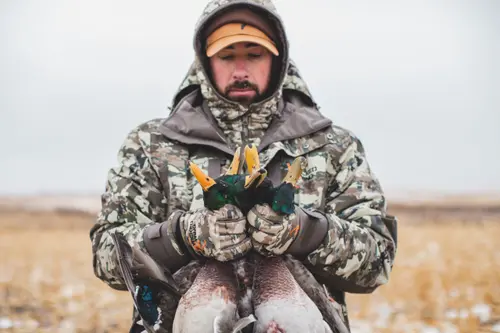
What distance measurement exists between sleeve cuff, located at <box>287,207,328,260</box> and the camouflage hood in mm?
668

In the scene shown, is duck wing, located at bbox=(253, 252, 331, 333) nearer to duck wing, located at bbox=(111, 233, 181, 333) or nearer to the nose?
duck wing, located at bbox=(111, 233, 181, 333)

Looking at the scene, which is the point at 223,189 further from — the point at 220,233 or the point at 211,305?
the point at 211,305

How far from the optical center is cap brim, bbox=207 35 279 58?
364 centimetres

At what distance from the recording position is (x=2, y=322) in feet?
23.7

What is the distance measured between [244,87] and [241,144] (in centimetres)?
32

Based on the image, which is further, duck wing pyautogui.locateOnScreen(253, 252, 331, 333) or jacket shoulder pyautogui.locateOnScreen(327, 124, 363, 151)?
jacket shoulder pyautogui.locateOnScreen(327, 124, 363, 151)

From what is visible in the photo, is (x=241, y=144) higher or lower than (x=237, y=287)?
higher

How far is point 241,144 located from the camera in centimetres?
379

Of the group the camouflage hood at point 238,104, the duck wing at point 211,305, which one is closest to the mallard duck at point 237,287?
the duck wing at point 211,305

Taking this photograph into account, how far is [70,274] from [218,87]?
777cm

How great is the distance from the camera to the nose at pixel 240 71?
3.73 metres

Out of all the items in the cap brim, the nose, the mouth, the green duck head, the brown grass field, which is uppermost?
the cap brim

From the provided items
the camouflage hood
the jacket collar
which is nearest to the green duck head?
the jacket collar

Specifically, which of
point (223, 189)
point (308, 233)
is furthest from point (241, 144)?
point (223, 189)
